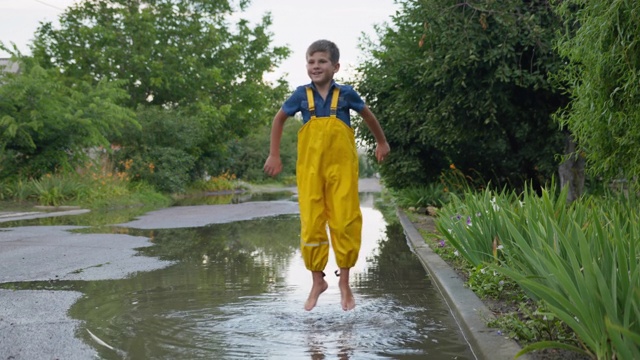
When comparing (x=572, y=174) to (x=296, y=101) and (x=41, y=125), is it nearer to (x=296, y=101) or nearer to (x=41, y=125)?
(x=296, y=101)

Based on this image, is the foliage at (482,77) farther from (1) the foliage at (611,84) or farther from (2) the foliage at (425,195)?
(1) the foliage at (611,84)

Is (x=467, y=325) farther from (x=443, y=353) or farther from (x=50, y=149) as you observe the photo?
(x=50, y=149)

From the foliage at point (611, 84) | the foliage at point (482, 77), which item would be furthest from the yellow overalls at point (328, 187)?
the foliage at point (482, 77)

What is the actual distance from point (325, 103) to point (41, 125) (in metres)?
17.7

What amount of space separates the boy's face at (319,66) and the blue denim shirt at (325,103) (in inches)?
4.1

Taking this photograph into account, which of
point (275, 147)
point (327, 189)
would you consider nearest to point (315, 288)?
point (327, 189)

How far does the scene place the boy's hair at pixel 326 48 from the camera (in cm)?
551

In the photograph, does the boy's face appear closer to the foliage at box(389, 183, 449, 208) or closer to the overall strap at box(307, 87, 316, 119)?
the overall strap at box(307, 87, 316, 119)

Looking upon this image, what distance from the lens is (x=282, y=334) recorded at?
5309 millimetres

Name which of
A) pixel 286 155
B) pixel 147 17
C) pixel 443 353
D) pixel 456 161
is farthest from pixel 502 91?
pixel 286 155

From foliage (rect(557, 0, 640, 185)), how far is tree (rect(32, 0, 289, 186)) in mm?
27899

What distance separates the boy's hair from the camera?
217 inches

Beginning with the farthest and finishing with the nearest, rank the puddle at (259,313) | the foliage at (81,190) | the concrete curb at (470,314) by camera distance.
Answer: the foliage at (81,190) < the puddle at (259,313) < the concrete curb at (470,314)

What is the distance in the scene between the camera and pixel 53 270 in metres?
8.84
